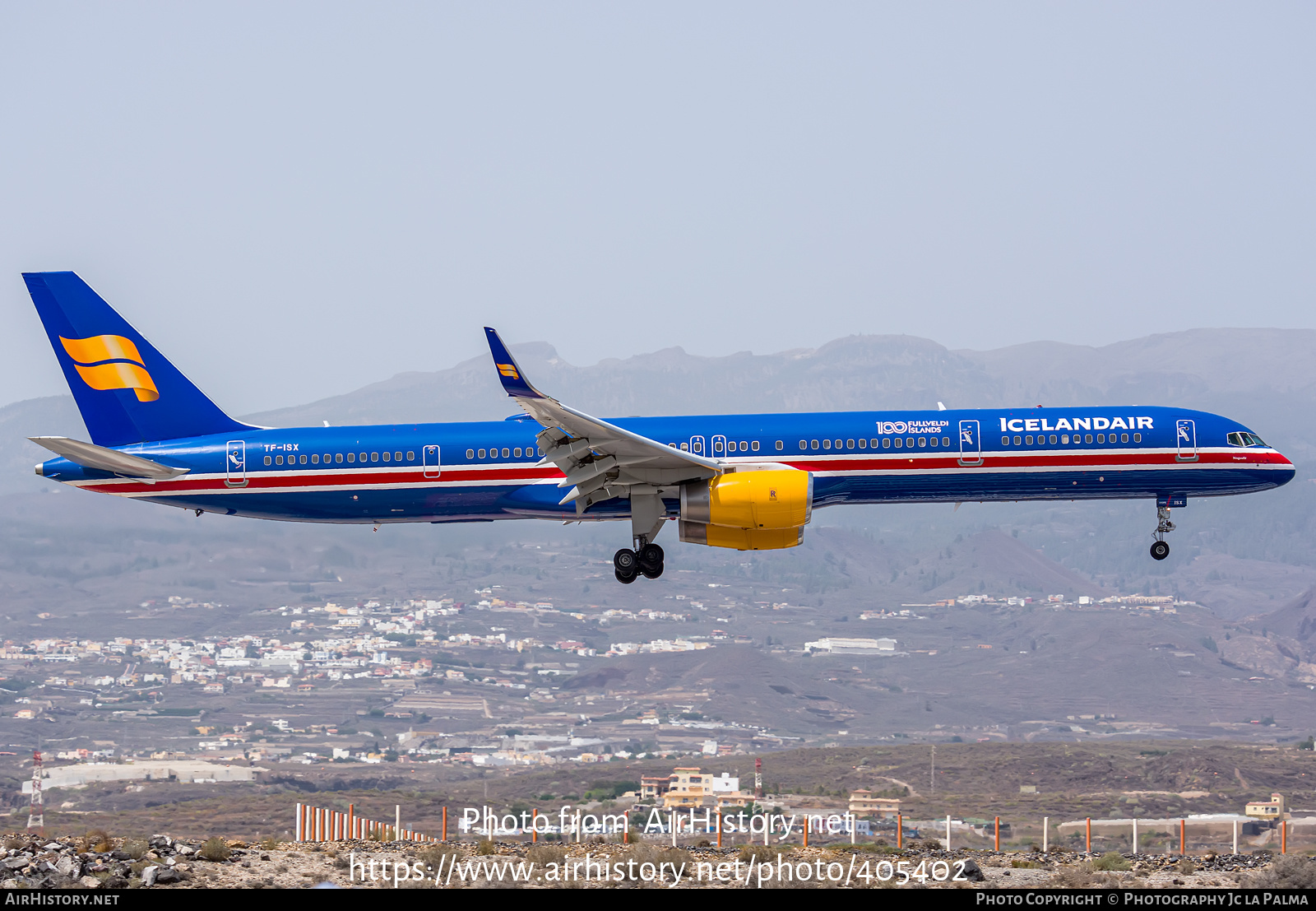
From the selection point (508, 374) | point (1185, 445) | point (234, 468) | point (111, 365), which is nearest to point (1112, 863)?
point (1185, 445)

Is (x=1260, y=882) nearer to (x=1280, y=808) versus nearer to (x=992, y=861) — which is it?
(x=992, y=861)

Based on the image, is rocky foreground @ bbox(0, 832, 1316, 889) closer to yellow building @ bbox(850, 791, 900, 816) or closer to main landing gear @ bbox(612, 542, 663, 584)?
main landing gear @ bbox(612, 542, 663, 584)

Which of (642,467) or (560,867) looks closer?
(560,867)

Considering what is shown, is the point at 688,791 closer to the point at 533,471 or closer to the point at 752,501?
the point at 533,471

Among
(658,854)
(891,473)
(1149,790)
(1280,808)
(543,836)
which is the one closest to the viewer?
(658,854)
